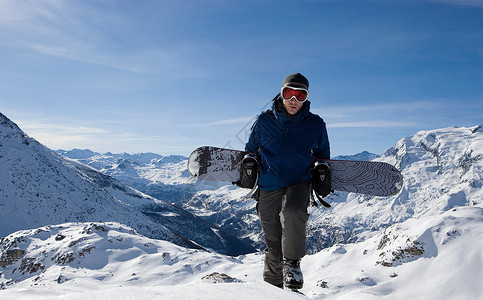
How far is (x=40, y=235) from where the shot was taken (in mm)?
50344

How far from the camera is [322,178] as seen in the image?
571 cm

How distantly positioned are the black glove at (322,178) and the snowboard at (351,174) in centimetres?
109

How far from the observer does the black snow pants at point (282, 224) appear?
16.6 feet

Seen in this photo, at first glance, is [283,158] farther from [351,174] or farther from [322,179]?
[351,174]

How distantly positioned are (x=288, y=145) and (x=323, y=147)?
0.90 meters

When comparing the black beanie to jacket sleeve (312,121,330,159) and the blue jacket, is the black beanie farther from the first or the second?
jacket sleeve (312,121,330,159)

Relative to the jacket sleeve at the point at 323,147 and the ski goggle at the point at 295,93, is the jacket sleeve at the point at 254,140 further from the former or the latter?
the jacket sleeve at the point at 323,147

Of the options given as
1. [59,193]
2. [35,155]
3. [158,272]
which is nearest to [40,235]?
[158,272]

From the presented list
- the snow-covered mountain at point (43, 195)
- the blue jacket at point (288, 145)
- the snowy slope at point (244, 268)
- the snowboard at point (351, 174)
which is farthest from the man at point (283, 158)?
the snow-covered mountain at point (43, 195)

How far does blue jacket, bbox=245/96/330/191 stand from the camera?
5.64 m

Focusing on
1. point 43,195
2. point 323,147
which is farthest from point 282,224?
point 43,195

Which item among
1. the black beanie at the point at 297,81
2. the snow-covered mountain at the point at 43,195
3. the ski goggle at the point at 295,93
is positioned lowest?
the snow-covered mountain at the point at 43,195

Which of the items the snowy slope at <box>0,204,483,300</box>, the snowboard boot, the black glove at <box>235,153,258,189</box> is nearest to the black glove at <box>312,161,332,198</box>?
the black glove at <box>235,153,258,189</box>

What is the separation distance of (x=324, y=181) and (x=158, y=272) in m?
30.3
